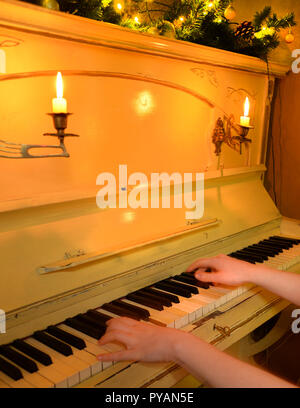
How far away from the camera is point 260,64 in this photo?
95.0 inches

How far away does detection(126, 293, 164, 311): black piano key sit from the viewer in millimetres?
1460

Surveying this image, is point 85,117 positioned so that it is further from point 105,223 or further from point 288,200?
point 288,200

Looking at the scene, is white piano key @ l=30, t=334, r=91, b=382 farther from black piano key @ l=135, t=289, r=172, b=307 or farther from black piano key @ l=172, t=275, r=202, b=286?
black piano key @ l=172, t=275, r=202, b=286

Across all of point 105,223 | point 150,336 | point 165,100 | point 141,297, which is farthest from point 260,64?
point 150,336

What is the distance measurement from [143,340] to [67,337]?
379 millimetres

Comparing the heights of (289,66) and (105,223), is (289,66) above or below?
above

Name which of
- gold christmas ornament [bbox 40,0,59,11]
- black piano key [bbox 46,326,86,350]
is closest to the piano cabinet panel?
black piano key [bbox 46,326,86,350]

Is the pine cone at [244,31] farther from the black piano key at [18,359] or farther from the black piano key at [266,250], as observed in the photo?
the black piano key at [18,359]

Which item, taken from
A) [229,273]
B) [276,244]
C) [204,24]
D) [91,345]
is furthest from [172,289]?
[204,24]

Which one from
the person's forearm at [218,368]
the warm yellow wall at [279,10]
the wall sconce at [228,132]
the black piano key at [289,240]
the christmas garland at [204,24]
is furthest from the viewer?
the warm yellow wall at [279,10]

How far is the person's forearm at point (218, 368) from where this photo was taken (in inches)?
31.6

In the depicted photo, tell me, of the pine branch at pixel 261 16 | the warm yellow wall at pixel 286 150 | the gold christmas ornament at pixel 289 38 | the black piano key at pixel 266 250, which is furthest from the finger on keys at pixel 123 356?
the gold christmas ornament at pixel 289 38

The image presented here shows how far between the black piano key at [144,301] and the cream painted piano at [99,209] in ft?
0.04

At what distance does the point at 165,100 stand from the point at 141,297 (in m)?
1.04
